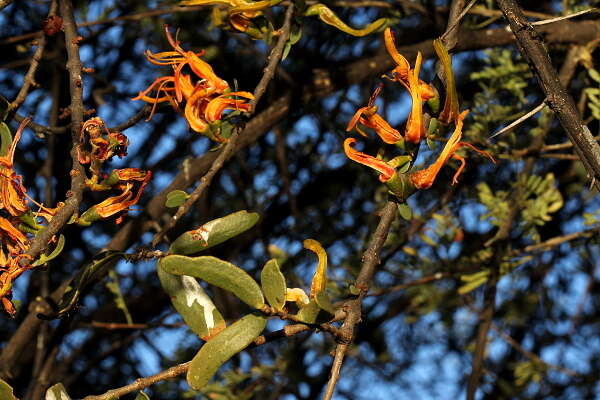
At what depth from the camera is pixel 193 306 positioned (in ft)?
3.30

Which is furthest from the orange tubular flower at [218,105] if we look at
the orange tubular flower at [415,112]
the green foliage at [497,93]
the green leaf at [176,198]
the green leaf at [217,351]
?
the green foliage at [497,93]

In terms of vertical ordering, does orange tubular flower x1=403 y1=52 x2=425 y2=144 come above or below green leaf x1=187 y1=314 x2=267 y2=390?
above

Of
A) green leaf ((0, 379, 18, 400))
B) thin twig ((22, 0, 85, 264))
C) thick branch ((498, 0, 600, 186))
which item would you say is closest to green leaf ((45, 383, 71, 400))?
green leaf ((0, 379, 18, 400))

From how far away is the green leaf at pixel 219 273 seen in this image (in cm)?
88

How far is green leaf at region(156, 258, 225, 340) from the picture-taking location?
39.2 inches

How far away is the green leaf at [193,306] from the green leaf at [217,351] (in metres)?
0.07

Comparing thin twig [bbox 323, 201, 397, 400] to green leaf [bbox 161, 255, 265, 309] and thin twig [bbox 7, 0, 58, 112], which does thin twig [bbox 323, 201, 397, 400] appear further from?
thin twig [bbox 7, 0, 58, 112]

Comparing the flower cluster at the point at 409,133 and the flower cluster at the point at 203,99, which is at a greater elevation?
the flower cluster at the point at 203,99

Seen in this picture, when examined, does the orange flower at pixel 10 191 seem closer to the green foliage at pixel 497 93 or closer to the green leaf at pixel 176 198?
the green leaf at pixel 176 198

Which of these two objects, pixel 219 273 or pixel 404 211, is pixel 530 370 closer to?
pixel 404 211

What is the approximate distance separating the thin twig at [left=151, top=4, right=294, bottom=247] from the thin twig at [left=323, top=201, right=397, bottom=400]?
0.23m

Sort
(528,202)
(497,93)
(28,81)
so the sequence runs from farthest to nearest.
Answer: (497,93) → (528,202) → (28,81)

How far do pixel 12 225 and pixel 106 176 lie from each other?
0.13 metres

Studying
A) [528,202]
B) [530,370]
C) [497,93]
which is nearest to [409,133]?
[528,202]
